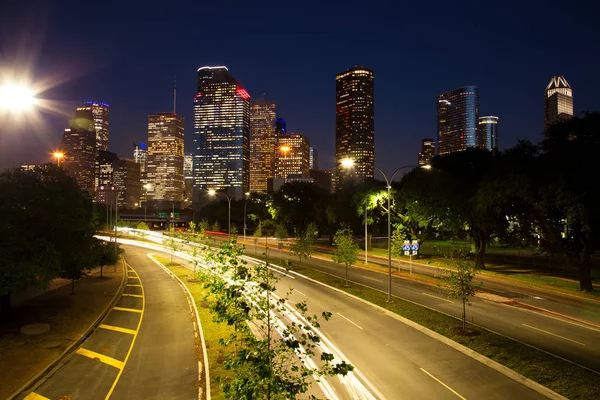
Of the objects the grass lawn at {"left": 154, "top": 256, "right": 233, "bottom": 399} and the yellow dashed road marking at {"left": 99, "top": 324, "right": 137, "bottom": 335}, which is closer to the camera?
the grass lawn at {"left": 154, "top": 256, "right": 233, "bottom": 399}

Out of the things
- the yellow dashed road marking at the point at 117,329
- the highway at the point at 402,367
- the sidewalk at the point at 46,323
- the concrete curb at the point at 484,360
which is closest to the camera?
the concrete curb at the point at 484,360

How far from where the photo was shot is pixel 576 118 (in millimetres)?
29234

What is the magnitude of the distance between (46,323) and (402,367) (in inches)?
762

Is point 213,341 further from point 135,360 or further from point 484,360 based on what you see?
point 484,360

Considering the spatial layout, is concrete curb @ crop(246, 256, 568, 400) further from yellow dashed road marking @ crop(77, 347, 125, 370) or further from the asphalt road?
yellow dashed road marking @ crop(77, 347, 125, 370)

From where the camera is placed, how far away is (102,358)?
665 inches

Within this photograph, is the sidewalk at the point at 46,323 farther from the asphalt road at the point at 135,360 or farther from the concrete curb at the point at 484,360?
the concrete curb at the point at 484,360

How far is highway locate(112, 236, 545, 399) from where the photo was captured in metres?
12.8

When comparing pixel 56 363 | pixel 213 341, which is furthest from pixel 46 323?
pixel 213 341

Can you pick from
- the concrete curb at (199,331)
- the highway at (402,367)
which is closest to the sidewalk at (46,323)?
the concrete curb at (199,331)

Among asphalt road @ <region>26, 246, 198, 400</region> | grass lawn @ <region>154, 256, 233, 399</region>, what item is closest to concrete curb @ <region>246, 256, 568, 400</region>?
grass lawn @ <region>154, 256, 233, 399</region>

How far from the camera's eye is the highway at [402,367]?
12836 mm

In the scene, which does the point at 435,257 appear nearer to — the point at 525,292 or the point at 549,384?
the point at 525,292

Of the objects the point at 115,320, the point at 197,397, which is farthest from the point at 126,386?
the point at 115,320
